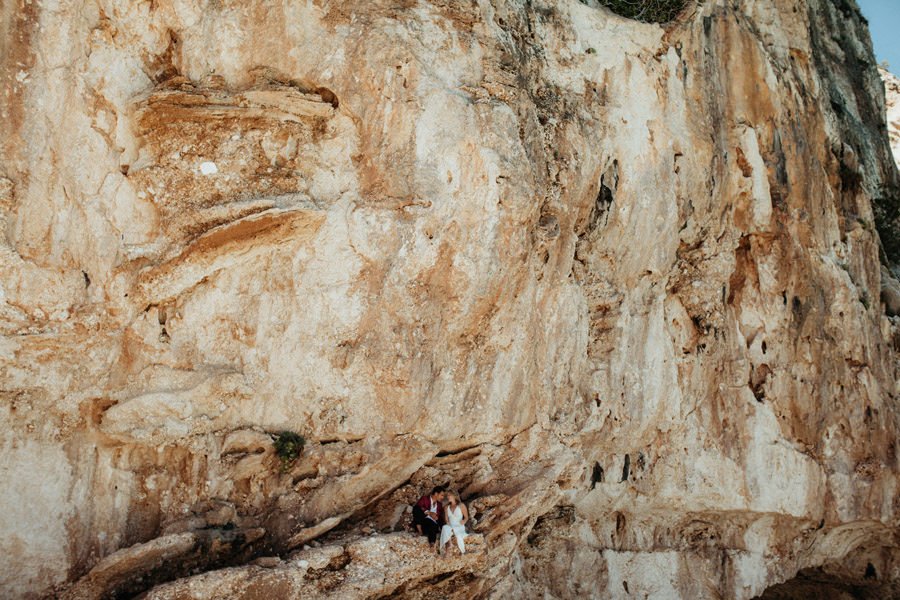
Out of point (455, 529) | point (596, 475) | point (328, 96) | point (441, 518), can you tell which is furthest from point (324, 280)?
point (596, 475)


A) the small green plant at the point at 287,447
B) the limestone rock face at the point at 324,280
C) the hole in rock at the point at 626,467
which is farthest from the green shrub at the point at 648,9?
the small green plant at the point at 287,447

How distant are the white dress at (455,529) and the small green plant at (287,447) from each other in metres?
1.89

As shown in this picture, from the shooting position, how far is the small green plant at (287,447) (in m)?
9.04

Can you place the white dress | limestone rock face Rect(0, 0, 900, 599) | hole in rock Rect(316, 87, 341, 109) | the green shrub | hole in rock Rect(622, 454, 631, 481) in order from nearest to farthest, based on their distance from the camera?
limestone rock face Rect(0, 0, 900, 599)
the white dress
hole in rock Rect(316, 87, 341, 109)
hole in rock Rect(622, 454, 631, 481)
the green shrub

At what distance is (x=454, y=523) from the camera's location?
941cm

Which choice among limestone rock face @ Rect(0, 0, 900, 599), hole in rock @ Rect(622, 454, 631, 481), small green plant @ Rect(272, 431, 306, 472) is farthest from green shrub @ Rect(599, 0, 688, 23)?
small green plant @ Rect(272, 431, 306, 472)

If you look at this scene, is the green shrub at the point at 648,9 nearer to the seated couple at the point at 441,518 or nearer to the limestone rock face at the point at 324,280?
the limestone rock face at the point at 324,280

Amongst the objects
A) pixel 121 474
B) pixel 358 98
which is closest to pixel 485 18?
pixel 358 98

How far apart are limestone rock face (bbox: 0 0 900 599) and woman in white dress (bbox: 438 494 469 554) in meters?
0.24

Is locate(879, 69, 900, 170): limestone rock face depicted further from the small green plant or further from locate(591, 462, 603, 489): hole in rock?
the small green plant

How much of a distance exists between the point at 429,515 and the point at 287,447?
184 cm

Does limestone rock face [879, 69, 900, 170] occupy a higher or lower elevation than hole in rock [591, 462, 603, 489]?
higher

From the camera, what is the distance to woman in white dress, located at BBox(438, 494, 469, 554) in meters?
9.28

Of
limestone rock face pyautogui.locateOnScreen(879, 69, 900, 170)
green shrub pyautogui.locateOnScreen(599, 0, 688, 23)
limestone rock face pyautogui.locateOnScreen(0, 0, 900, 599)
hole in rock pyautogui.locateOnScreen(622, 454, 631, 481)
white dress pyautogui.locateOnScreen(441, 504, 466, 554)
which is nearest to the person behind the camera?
limestone rock face pyautogui.locateOnScreen(0, 0, 900, 599)
